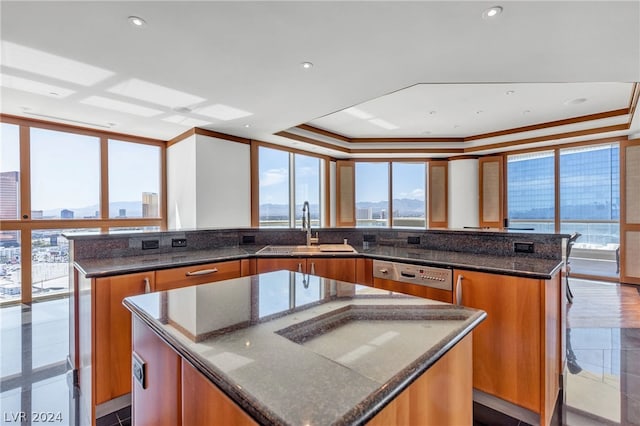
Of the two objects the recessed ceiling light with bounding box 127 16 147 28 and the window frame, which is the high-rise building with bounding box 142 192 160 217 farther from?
the recessed ceiling light with bounding box 127 16 147 28

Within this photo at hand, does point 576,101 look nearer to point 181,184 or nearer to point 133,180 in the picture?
point 181,184

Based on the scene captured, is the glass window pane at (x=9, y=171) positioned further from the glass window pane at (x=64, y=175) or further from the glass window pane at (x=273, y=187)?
the glass window pane at (x=273, y=187)

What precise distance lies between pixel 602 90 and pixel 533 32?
102 inches

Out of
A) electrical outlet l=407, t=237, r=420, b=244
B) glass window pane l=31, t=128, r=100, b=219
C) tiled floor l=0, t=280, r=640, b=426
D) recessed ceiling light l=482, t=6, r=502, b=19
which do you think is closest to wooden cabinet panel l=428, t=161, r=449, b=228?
tiled floor l=0, t=280, r=640, b=426

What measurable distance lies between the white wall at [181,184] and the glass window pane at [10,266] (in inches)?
76.1

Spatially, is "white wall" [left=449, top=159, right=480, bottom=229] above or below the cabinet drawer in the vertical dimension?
above

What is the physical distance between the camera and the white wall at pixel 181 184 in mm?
4531

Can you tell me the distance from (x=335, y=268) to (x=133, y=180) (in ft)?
14.0

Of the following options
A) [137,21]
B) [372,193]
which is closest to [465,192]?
[372,193]

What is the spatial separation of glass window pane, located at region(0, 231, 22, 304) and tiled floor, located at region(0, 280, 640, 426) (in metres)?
0.28

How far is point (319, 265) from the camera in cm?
256

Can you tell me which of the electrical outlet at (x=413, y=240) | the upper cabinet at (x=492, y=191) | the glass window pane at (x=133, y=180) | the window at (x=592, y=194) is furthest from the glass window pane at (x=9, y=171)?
the window at (x=592, y=194)

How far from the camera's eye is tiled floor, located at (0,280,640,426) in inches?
74.4

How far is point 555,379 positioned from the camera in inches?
78.3
